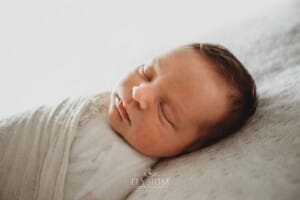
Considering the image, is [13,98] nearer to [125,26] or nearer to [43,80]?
[43,80]

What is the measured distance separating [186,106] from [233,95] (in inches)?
3.5

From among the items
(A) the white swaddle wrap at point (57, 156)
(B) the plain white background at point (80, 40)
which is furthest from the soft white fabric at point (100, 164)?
(B) the plain white background at point (80, 40)

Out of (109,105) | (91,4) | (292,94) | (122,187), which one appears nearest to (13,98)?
(91,4)

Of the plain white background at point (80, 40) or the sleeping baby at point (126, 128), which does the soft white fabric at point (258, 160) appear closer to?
the sleeping baby at point (126, 128)

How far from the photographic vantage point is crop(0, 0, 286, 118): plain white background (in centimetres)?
125

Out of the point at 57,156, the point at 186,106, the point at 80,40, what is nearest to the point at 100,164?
the point at 57,156

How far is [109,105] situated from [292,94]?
340 millimetres

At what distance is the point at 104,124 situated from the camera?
0.80 metres

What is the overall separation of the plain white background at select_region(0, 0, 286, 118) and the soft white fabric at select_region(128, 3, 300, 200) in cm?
43

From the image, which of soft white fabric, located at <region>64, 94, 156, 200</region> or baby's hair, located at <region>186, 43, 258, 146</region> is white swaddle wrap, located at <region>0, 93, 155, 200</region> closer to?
soft white fabric, located at <region>64, 94, 156, 200</region>

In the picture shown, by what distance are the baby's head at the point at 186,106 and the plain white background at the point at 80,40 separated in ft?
1.39

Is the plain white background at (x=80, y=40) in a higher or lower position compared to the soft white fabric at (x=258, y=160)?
higher

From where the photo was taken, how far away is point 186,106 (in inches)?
30.8

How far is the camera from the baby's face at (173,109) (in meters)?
0.78
